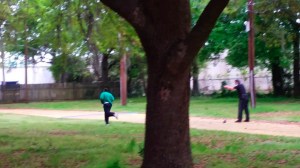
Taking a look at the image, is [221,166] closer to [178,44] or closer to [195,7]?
[178,44]

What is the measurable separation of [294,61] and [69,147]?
28.8 m

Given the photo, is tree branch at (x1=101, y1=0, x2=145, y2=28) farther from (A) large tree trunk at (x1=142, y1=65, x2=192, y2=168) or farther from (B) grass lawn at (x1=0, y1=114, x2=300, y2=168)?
(B) grass lawn at (x1=0, y1=114, x2=300, y2=168)

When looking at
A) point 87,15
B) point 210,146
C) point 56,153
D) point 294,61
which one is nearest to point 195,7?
point 87,15

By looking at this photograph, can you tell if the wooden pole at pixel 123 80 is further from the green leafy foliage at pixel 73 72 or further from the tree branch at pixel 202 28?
the tree branch at pixel 202 28

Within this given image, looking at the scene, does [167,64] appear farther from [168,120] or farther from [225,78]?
[225,78]

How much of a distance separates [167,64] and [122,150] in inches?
155

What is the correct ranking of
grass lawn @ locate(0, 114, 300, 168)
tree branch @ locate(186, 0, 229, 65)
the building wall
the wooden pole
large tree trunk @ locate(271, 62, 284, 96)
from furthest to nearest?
the building wall, large tree trunk @ locate(271, 62, 284, 96), the wooden pole, grass lawn @ locate(0, 114, 300, 168), tree branch @ locate(186, 0, 229, 65)

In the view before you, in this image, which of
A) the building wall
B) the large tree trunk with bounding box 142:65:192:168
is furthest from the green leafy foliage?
the large tree trunk with bounding box 142:65:192:168

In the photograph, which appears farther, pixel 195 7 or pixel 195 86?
pixel 195 86

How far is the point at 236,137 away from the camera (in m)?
14.4

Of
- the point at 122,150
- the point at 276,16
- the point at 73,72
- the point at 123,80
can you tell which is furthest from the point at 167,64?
the point at 73,72

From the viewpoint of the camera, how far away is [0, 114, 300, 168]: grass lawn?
400 inches

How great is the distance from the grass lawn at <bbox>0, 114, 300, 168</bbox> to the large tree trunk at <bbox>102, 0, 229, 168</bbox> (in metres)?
1.26

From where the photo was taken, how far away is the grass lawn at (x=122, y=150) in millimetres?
10172
